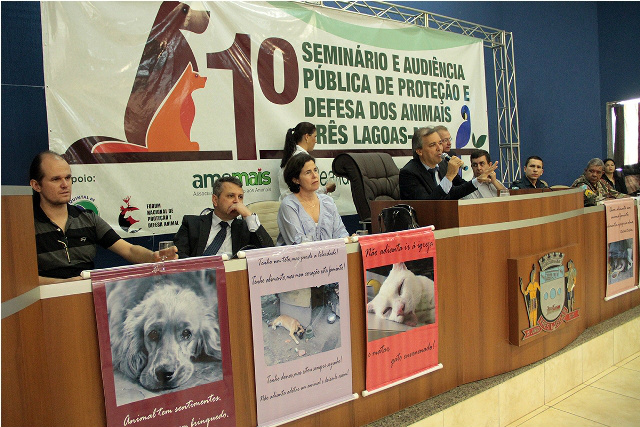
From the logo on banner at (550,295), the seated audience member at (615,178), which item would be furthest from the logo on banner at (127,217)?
the seated audience member at (615,178)

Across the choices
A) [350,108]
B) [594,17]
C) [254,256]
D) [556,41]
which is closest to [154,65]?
[350,108]

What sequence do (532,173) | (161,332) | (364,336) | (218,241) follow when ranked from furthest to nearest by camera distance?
(532,173) → (218,241) → (364,336) → (161,332)

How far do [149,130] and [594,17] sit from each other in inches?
284

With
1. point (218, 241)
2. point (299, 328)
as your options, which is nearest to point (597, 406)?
point (299, 328)

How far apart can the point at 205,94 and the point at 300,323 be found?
91.4 inches

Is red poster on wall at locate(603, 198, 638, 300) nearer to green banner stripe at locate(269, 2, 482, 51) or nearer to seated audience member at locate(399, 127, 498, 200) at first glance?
seated audience member at locate(399, 127, 498, 200)

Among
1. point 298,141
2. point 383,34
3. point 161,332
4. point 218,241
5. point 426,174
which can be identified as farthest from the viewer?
point 383,34

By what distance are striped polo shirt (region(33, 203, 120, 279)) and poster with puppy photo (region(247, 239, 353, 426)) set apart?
38.1 inches

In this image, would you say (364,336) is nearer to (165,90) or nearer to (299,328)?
(299,328)

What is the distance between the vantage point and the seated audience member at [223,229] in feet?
7.71

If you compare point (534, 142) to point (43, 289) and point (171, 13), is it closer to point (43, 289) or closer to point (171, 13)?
point (171, 13)

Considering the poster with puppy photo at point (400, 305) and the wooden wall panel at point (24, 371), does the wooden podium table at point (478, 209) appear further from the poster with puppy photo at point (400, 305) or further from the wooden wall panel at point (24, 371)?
the wooden wall panel at point (24, 371)

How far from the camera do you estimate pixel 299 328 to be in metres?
1.66

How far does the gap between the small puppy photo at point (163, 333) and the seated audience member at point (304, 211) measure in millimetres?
991
